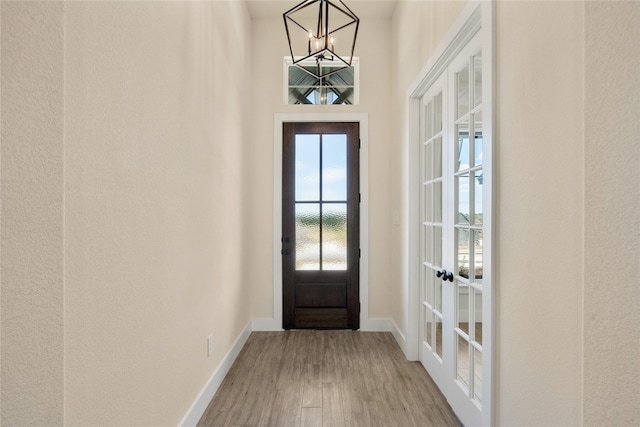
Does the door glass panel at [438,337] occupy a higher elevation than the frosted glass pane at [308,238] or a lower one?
lower

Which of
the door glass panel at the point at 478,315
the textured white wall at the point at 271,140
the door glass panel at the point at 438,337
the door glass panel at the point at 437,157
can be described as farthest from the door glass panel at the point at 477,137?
the textured white wall at the point at 271,140

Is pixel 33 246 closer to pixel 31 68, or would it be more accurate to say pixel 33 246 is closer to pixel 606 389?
pixel 31 68

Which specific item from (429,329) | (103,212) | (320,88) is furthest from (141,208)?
(320,88)

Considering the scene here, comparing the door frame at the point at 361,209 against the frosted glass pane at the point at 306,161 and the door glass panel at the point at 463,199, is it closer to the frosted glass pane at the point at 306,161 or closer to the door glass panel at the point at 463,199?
the frosted glass pane at the point at 306,161

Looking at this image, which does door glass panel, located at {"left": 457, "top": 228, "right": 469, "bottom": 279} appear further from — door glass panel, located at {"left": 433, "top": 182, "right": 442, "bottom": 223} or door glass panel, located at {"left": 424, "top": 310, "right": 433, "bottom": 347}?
door glass panel, located at {"left": 424, "top": 310, "right": 433, "bottom": 347}

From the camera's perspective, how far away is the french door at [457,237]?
5.73 feet

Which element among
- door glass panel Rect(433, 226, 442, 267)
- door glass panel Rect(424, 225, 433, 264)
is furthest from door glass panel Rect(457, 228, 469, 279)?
door glass panel Rect(424, 225, 433, 264)

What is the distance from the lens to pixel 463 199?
1935 millimetres

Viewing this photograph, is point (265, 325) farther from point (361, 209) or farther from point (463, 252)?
point (463, 252)

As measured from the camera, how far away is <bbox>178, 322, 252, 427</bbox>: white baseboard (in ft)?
5.88

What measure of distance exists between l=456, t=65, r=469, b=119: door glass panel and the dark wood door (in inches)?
62.9

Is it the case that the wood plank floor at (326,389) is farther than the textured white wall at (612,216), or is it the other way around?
the wood plank floor at (326,389)

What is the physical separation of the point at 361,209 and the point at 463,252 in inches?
65.0

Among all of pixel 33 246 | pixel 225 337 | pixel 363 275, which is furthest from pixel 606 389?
pixel 363 275
